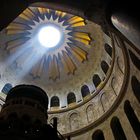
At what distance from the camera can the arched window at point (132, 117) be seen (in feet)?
44.9

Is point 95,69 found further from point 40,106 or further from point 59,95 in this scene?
point 40,106

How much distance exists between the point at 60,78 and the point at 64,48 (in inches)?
118

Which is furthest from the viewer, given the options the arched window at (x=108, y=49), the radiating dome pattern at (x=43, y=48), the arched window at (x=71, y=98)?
the radiating dome pattern at (x=43, y=48)

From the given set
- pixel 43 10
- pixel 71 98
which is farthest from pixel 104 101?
pixel 43 10

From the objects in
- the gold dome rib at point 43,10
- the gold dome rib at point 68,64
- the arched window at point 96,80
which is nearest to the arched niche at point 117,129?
the arched window at point 96,80

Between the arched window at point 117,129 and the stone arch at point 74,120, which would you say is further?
the stone arch at point 74,120

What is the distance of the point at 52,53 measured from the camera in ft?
75.7

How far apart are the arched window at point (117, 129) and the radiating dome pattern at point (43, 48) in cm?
753

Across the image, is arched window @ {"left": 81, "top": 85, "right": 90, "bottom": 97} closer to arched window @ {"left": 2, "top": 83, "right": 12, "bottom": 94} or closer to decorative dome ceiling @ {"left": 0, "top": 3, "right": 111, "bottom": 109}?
decorative dome ceiling @ {"left": 0, "top": 3, "right": 111, "bottom": 109}

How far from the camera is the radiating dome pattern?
20969 millimetres

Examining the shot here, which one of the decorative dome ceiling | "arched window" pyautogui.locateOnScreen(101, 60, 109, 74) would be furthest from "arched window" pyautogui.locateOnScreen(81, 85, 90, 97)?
"arched window" pyautogui.locateOnScreen(101, 60, 109, 74)

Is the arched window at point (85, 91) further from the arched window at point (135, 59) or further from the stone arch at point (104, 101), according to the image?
the arched window at point (135, 59)

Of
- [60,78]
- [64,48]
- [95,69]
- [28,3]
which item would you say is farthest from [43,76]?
[28,3]

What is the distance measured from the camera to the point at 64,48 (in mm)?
22828
